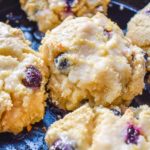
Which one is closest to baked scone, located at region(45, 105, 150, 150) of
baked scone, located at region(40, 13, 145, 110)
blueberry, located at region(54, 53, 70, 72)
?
baked scone, located at region(40, 13, 145, 110)

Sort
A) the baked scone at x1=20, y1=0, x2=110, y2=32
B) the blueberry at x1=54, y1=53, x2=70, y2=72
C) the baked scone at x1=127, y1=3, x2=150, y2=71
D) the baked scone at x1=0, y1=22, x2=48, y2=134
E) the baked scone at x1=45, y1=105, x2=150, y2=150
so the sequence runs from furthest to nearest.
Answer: the baked scone at x1=20, y1=0, x2=110, y2=32, the baked scone at x1=127, y1=3, x2=150, y2=71, the blueberry at x1=54, y1=53, x2=70, y2=72, the baked scone at x1=0, y1=22, x2=48, y2=134, the baked scone at x1=45, y1=105, x2=150, y2=150

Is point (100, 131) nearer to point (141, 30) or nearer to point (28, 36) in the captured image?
point (141, 30)

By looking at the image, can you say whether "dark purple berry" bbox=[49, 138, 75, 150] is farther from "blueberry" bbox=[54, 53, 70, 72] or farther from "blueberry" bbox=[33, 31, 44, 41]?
"blueberry" bbox=[33, 31, 44, 41]

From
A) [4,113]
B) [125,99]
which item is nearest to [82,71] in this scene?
[125,99]

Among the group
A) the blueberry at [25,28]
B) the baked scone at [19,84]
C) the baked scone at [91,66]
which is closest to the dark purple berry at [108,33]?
the baked scone at [91,66]

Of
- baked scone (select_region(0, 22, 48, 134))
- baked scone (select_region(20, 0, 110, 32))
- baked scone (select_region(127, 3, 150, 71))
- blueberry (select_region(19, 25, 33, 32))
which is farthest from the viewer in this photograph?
blueberry (select_region(19, 25, 33, 32))

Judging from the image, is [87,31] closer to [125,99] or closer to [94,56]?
[94,56]
